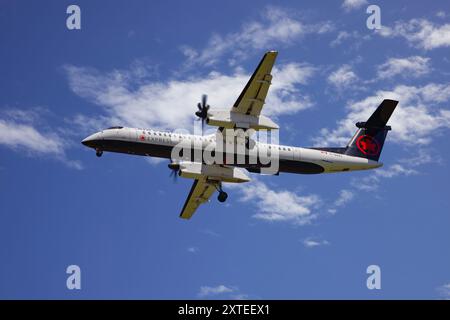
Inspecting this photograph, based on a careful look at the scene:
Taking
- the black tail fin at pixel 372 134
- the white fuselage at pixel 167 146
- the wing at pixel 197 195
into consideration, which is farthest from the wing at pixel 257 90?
the black tail fin at pixel 372 134

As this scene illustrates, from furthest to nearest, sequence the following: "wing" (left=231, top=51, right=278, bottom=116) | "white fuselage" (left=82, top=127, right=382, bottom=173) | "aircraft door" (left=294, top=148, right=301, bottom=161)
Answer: "aircraft door" (left=294, top=148, right=301, bottom=161) < "white fuselage" (left=82, top=127, right=382, bottom=173) < "wing" (left=231, top=51, right=278, bottom=116)

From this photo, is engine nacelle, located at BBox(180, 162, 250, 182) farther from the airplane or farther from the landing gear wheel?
the landing gear wheel

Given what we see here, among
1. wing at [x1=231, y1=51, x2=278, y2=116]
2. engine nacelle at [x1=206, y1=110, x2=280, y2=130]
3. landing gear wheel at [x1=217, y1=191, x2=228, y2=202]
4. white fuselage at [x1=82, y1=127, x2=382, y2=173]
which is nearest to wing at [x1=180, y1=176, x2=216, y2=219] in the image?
landing gear wheel at [x1=217, y1=191, x2=228, y2=202]

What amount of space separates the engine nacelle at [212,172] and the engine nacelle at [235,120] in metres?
4.52

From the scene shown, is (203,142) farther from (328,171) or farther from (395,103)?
(395,103)

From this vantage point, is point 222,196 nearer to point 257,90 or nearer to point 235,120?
point 235,120

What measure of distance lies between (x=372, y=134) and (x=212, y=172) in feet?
38.6

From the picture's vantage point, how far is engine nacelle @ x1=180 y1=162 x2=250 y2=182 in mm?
39250

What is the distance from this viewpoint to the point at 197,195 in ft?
143

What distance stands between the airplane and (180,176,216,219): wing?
2.8 inches
